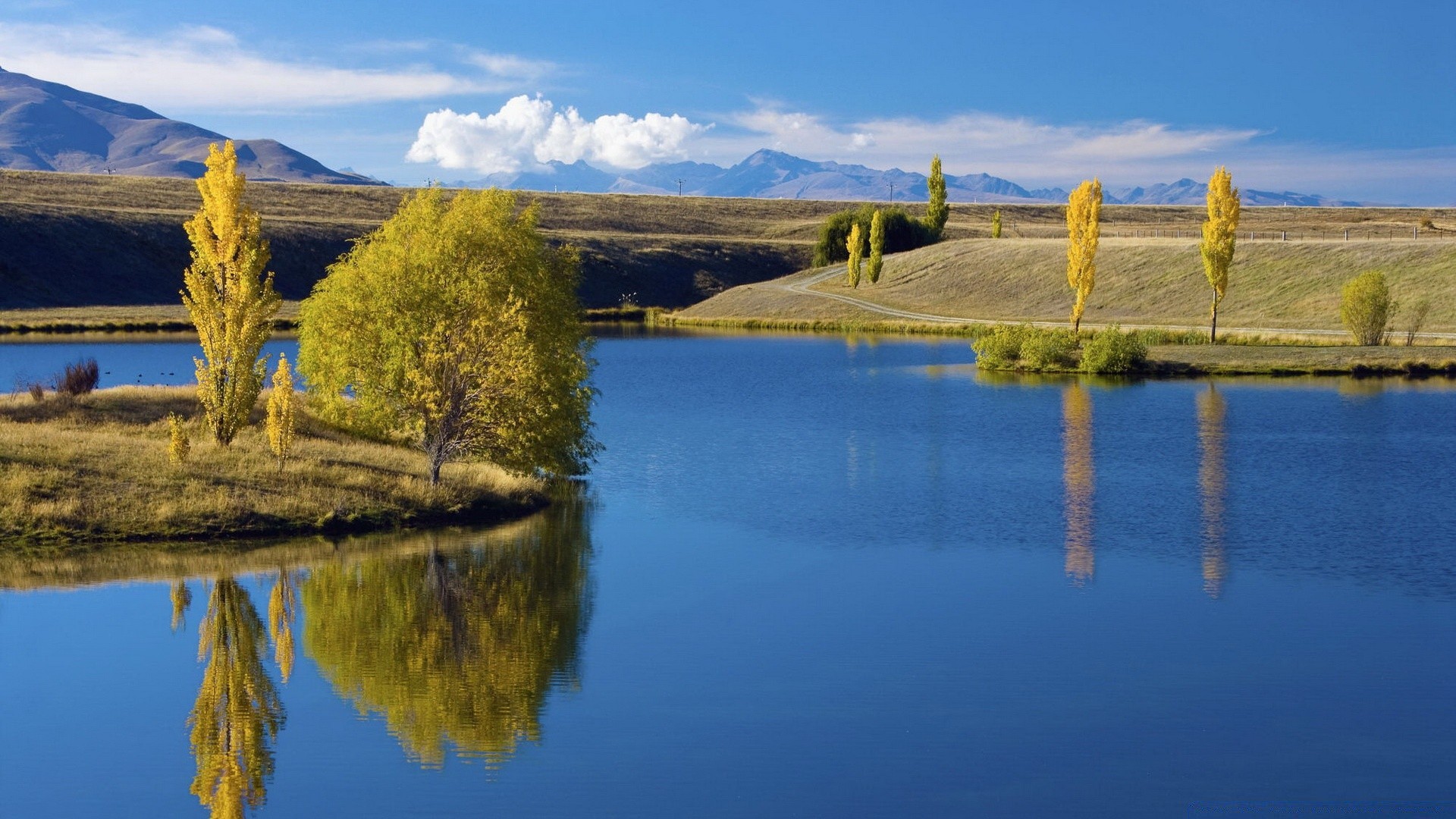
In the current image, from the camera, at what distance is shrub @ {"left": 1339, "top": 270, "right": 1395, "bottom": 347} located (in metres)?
→ 70.3

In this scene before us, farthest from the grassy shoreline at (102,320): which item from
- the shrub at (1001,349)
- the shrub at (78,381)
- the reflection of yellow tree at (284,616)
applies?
the reflection of yellow tree at (284,616)

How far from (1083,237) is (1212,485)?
4670 cm

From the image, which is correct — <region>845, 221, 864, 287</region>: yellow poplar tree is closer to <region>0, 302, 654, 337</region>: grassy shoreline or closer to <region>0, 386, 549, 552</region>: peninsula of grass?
<region>0, 302, 654, 337</region>: grassy shoreline

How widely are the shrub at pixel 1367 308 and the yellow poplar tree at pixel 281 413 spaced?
5801cm

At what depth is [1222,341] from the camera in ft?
254

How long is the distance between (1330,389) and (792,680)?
47689mm

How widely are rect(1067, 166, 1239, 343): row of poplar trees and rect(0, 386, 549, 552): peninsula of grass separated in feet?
165

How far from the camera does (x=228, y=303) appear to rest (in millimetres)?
33844

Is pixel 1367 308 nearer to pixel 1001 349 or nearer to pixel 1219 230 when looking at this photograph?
pixel 1219 230

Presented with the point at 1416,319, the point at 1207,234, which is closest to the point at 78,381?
the point at 1207,234

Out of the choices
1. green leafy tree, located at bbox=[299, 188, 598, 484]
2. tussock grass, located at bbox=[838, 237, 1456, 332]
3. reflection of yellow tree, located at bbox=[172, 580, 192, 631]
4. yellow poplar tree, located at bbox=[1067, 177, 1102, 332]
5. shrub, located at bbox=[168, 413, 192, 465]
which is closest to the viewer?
reflection of yellow tree, located at bbox=[172, 580, 192, 631]

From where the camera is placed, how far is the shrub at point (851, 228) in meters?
145

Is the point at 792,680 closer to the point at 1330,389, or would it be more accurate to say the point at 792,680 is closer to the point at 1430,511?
the point at 1430,511

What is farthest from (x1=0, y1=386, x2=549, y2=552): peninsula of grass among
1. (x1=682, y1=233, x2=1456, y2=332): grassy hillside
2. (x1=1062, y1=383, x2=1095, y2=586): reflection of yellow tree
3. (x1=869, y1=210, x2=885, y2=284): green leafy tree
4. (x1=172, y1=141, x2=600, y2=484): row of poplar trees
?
(x1=869, y1=210, x2=885, y2=284): green leafy tree
